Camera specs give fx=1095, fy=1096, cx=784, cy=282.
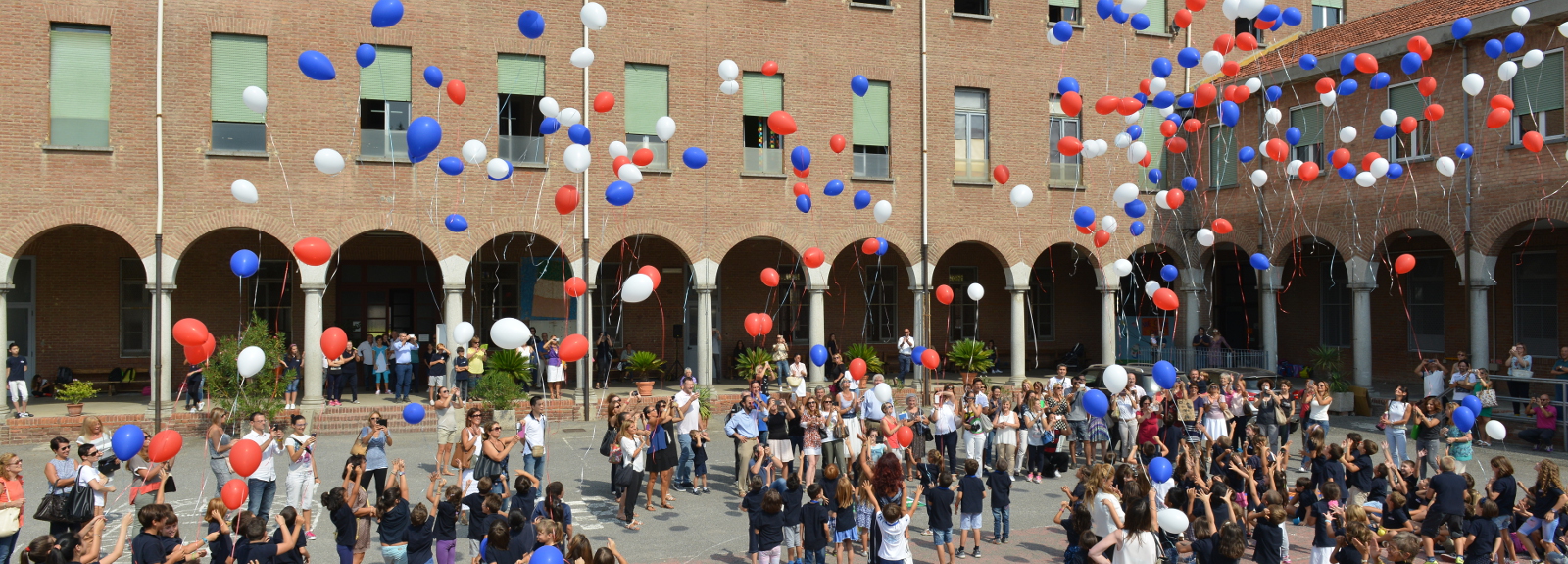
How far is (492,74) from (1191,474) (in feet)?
50.1

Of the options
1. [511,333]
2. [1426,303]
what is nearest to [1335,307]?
[1426,303]

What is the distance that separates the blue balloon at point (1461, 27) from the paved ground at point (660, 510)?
7099 millimetres

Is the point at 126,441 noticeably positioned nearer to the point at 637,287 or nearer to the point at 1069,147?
the point at 637,287

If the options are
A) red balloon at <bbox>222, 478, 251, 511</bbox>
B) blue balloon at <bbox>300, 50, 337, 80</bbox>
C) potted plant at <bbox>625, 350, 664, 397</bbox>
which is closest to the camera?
red balloon at <bbox>222, 478, 251, 511</bbox>

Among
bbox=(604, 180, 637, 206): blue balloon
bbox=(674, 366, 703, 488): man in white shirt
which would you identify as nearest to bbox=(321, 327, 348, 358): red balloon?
bbox=(604, 180, 637, 206): blue balloon

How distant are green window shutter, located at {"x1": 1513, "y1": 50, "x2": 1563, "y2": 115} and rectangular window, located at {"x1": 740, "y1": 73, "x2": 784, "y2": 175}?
1374cm

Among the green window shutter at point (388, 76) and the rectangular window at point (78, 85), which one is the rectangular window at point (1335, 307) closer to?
the green window shutter at point (388, 76)

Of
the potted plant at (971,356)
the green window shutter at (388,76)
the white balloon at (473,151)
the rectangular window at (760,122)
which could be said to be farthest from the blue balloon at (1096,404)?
the green window shutter at (388,76)

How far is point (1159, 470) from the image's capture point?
1092cm

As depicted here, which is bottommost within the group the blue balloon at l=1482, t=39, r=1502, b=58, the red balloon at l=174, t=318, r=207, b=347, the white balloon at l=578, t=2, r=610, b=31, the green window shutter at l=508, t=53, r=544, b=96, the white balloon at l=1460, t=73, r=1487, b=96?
the red balloon at l=174, t=318, r=207, b=347

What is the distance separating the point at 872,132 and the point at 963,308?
703 centimetres

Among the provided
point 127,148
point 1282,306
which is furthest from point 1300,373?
point 127,148

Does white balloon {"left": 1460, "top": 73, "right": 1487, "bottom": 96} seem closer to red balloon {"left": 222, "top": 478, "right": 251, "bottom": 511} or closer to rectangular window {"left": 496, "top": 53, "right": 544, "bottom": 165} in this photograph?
rectangular window {"left": 496, "top": 53, "right": 544, "bottom": 165}

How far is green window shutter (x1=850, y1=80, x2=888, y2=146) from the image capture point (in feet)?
77.8
